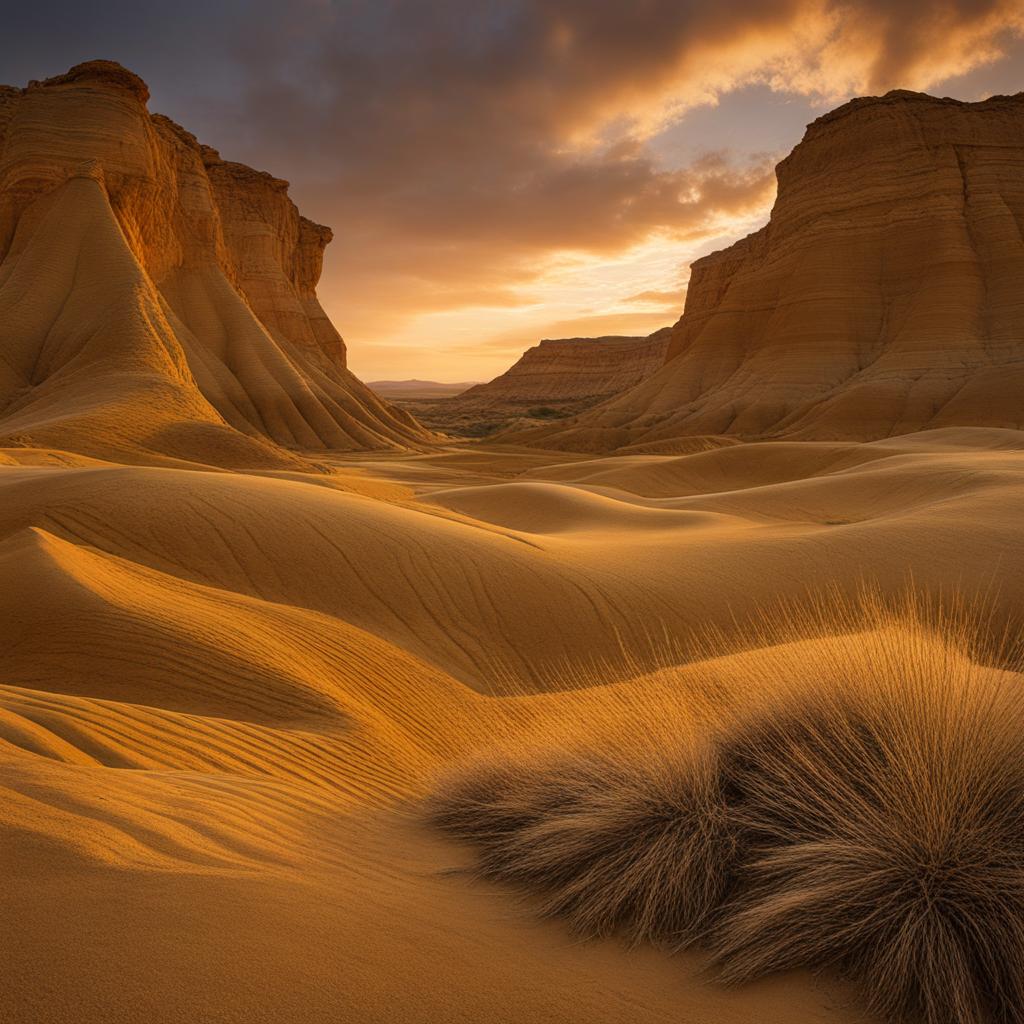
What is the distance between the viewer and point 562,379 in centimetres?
13188

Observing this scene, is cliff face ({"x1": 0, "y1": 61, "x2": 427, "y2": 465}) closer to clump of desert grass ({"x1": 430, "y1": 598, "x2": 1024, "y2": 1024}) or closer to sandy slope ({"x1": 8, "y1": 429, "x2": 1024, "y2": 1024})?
sandy slope ({"x1": 8, "y1": 429, "x2": 1024, "y2": 1024})

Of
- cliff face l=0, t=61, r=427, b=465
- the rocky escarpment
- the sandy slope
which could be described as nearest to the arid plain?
the sandy slope

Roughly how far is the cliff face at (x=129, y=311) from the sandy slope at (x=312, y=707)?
793cm

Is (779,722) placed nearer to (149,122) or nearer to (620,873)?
(620,873)

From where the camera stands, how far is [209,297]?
149 ft

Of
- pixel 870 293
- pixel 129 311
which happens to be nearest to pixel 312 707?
pixel 129 311

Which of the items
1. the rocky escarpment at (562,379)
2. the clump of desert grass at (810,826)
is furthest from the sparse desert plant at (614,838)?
the rocky escarpment at (562,379)

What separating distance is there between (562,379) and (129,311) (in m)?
106

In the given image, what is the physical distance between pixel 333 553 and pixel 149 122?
4392cm

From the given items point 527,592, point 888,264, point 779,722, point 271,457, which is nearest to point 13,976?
point 779,722

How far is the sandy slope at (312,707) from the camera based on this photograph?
221 centimetres

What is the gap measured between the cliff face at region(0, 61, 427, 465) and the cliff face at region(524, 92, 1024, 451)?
20.5 m

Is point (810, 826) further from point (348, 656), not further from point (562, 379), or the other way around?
point (562, 379)

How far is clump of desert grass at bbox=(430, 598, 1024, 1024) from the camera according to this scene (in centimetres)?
239
